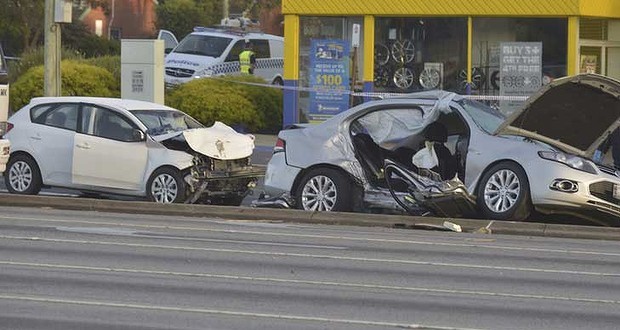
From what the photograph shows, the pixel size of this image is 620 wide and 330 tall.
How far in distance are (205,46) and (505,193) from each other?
2133cm

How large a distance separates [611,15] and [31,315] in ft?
65.0

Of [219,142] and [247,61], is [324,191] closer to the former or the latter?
[219,142]

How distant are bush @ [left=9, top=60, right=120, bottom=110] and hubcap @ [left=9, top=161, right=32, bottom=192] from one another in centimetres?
985

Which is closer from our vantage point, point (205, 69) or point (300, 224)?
point (300, 224)

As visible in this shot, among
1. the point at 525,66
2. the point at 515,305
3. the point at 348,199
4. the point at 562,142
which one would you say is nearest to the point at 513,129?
the point at 562,142

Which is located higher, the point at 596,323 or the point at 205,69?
the point at 205,69

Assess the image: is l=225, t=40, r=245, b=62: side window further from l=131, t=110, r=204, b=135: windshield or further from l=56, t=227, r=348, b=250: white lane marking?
l=56, t=227, r=348, b=250: white lane marking

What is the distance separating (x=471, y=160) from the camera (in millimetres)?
14961

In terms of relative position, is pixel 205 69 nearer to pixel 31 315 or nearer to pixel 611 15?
pixel 611 15

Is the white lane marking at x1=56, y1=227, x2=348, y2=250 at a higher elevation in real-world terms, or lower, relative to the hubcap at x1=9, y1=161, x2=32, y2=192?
lower

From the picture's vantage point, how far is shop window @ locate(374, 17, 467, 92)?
83.2 feet

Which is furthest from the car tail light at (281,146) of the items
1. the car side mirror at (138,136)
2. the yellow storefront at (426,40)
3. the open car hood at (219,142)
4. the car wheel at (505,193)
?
the yellow storefront at (426,40)

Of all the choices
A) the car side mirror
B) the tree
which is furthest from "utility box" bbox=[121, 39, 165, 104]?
the tree

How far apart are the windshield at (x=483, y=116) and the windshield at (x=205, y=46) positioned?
1966 cm
